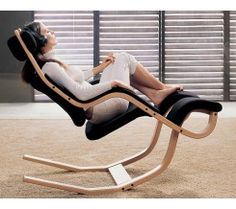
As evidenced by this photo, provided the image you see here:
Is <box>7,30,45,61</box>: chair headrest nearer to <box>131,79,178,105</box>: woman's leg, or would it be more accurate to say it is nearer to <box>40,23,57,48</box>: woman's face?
<box>40,23,57,48</box>: woman's face

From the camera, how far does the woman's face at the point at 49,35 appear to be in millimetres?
2598

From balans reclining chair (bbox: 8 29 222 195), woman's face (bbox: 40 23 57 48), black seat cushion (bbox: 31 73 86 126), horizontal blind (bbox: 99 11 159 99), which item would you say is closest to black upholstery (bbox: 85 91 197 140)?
balans reclining chair (bbox: 8 29 222 195)

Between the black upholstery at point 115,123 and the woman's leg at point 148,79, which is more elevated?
the woman's leg at point 148,79

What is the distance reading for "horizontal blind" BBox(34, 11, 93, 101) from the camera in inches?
103

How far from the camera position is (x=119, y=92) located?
250 cm

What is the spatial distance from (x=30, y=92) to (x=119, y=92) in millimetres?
Result: 566

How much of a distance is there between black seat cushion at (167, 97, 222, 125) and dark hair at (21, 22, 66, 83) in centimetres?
59

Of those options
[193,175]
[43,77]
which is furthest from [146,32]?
[193,175]

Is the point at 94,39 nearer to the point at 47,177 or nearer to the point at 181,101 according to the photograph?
the point at 181,101

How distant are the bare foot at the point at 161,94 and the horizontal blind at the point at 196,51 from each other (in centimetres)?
6

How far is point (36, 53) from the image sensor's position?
2.59m

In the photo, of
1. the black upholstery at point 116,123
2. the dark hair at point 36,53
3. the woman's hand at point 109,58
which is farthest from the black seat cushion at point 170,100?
the dark hair at point 36,53

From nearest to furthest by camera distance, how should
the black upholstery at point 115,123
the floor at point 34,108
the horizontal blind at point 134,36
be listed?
1. the black upholstery at point 115,123
2. the horizontal blind at point 134,36
3. the floor at point 34,108

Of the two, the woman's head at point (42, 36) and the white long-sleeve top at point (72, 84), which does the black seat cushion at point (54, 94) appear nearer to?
the white long-sleeve top at point (72, 84)
